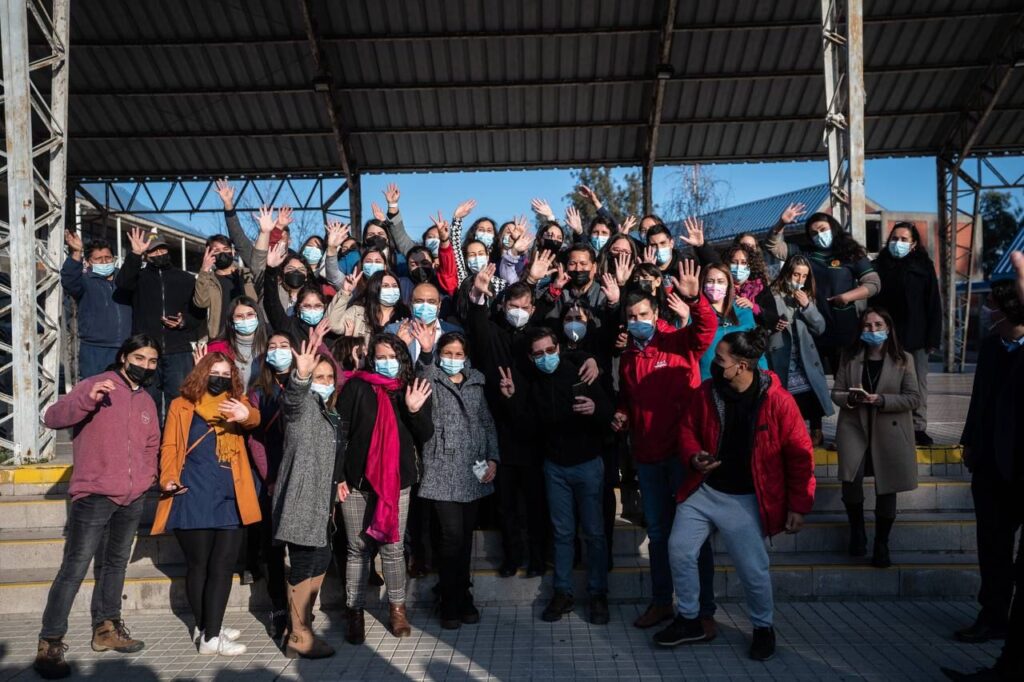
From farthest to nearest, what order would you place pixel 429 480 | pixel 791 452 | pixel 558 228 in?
pixel 558 228
pixel 429 480
pixel 791 452

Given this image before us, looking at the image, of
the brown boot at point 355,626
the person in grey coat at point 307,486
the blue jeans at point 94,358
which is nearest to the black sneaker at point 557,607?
the brown boot at point 355,626

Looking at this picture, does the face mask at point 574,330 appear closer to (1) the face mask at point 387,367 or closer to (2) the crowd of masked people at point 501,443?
(2) the crowd of masked people at point 501,443

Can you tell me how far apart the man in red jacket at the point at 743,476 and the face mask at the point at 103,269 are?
5.47 metres

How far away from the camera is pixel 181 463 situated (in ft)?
16.5

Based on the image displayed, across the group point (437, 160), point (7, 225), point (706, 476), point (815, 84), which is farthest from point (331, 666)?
point (815, 84)

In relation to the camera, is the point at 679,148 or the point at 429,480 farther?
the point at 679,148

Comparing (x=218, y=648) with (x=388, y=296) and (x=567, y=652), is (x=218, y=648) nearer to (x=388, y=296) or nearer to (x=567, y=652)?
(x=567, y=652)

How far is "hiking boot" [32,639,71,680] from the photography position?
475 centimetres

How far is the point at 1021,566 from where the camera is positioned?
170 inches

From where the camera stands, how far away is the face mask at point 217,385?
508 cm

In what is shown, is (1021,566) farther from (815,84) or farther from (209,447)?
(815,84)

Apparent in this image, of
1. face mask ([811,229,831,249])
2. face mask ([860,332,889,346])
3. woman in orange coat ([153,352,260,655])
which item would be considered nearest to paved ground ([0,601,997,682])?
woman in orange coat ([153,352,260,655])

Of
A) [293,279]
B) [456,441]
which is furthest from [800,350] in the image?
[293,279]

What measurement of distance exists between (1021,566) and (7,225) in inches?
347
